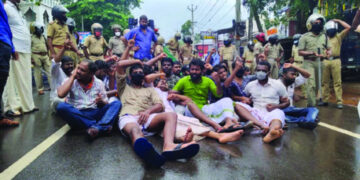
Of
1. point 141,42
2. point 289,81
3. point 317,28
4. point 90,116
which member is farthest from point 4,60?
point 317,28

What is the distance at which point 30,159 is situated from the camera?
3367 mm

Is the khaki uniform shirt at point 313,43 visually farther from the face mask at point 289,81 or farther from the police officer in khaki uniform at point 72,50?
the police officer in khaki uniform at point 72,50

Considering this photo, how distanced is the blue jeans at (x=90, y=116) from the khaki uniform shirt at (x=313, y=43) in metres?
5.47

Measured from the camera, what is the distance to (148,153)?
9.80 feet

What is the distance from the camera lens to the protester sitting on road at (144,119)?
9.99 ft

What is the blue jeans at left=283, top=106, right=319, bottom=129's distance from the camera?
507cm

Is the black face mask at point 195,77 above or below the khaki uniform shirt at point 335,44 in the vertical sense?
below

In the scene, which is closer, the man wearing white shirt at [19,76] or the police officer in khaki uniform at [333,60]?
the man wearing white shirt at [19,76]

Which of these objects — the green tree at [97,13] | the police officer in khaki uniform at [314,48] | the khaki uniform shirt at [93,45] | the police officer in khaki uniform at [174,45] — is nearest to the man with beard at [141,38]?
the khaki uniform shirt at [93,45]

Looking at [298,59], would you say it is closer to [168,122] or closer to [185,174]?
[168,122]

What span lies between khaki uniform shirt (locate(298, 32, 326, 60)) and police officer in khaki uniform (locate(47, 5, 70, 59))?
6.01 m

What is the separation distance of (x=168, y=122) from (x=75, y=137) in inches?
59.9

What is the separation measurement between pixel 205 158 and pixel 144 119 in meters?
1.13

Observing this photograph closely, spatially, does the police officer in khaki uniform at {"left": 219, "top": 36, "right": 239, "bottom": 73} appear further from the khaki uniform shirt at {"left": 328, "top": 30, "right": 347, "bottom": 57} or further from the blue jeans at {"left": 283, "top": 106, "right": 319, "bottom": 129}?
the blue jeans at {"left": 283, "top": 106, "right": 319, "bottom": 129}
